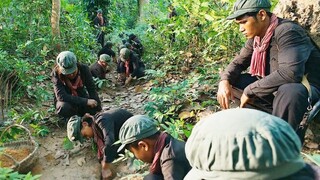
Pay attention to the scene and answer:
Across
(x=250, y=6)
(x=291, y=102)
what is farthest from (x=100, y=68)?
(x=291, y=102)

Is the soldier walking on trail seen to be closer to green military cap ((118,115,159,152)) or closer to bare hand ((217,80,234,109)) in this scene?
bare hand ((217,80,234,109))

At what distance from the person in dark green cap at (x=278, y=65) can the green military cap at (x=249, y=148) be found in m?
1.71

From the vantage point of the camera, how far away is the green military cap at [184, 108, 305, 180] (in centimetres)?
82

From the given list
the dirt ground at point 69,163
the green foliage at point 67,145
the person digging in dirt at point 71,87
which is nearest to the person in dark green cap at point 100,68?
the dirt ground at point 69,163

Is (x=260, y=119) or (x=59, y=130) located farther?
(x=59, y=130)

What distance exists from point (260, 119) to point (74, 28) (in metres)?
8.96

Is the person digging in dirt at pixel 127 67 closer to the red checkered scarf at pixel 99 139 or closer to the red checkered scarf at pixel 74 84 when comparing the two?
the red checkered scarf at pixel 74 84

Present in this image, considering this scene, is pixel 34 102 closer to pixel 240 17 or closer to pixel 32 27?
pixel 32 27

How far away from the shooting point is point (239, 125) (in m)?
0.86

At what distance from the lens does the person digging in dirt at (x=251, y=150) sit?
816mm

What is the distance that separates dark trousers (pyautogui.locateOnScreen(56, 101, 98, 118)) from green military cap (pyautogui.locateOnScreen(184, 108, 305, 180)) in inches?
160

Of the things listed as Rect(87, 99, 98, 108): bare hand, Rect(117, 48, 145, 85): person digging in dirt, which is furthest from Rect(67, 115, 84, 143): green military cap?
Rect(117, 48, 145, 85): person digging in dirt

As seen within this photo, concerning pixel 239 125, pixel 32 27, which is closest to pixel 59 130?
pixel 32 27

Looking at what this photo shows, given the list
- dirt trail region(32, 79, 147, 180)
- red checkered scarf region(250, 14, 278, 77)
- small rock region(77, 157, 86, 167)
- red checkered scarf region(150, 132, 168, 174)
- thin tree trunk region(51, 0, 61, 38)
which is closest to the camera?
red checkered scarf region(150, 132, 168, 174)
